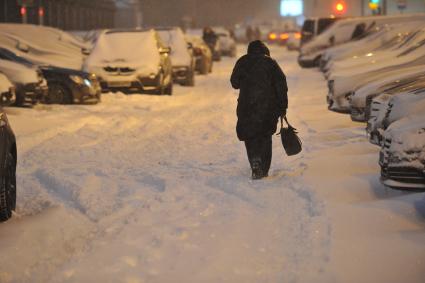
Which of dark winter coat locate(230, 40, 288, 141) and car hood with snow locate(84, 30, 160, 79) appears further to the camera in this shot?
car hood with snow locate(84, 30, 160, 79)

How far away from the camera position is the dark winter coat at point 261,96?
7625mm

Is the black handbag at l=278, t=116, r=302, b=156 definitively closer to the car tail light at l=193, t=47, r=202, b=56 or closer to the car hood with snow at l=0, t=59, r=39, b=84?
the car hood with snow at l=0, t=59, r=39, b=84

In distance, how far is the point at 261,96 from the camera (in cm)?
762

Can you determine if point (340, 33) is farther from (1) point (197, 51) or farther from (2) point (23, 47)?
(2) point (23, 47)

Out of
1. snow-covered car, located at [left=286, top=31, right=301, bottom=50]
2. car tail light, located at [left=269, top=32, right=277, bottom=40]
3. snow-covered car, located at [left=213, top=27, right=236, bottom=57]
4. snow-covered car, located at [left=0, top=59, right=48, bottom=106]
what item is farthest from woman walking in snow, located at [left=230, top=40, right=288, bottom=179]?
car tail light, located at [left=269, top=32, right=277, bottom=40]

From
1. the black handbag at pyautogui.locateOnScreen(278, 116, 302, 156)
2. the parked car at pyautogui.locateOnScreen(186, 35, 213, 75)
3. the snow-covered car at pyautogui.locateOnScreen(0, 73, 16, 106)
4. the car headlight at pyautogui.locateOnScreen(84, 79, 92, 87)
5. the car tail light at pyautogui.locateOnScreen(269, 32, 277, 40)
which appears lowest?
the car tail light at pyautogui.locateOnScreen(269, 32, 277, 40)

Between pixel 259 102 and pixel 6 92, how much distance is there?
6789 millimetres

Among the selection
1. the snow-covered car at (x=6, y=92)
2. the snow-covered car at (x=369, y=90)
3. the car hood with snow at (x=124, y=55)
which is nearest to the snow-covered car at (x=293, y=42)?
the car hood with snow at (x=124, y=55)

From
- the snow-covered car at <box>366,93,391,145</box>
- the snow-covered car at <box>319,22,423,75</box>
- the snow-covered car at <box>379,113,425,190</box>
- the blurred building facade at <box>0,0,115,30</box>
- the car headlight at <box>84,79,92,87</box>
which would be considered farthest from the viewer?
the blurred building facade at <box>0,0,115,30</box>

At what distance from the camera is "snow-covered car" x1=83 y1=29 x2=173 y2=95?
679 inches

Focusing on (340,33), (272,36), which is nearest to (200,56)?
(340,33)

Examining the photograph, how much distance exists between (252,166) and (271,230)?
6.42ft

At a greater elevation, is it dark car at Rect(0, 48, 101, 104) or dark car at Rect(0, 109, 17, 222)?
dark car at Rect(0, 109, 17, 222)

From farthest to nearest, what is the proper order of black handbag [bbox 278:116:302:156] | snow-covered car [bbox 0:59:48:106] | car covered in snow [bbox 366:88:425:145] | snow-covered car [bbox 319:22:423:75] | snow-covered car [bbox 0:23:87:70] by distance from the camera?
1. snow-covered car [bbox 0:23:87:70]
2. snow-covered car [bbox 319:22:423:75]
3. snow-covered car [bbox 0:59:48:106]
4. black handbag [bbox 278:116:302:156]
5. car covered in snow [bbox 366:88:425:145]
